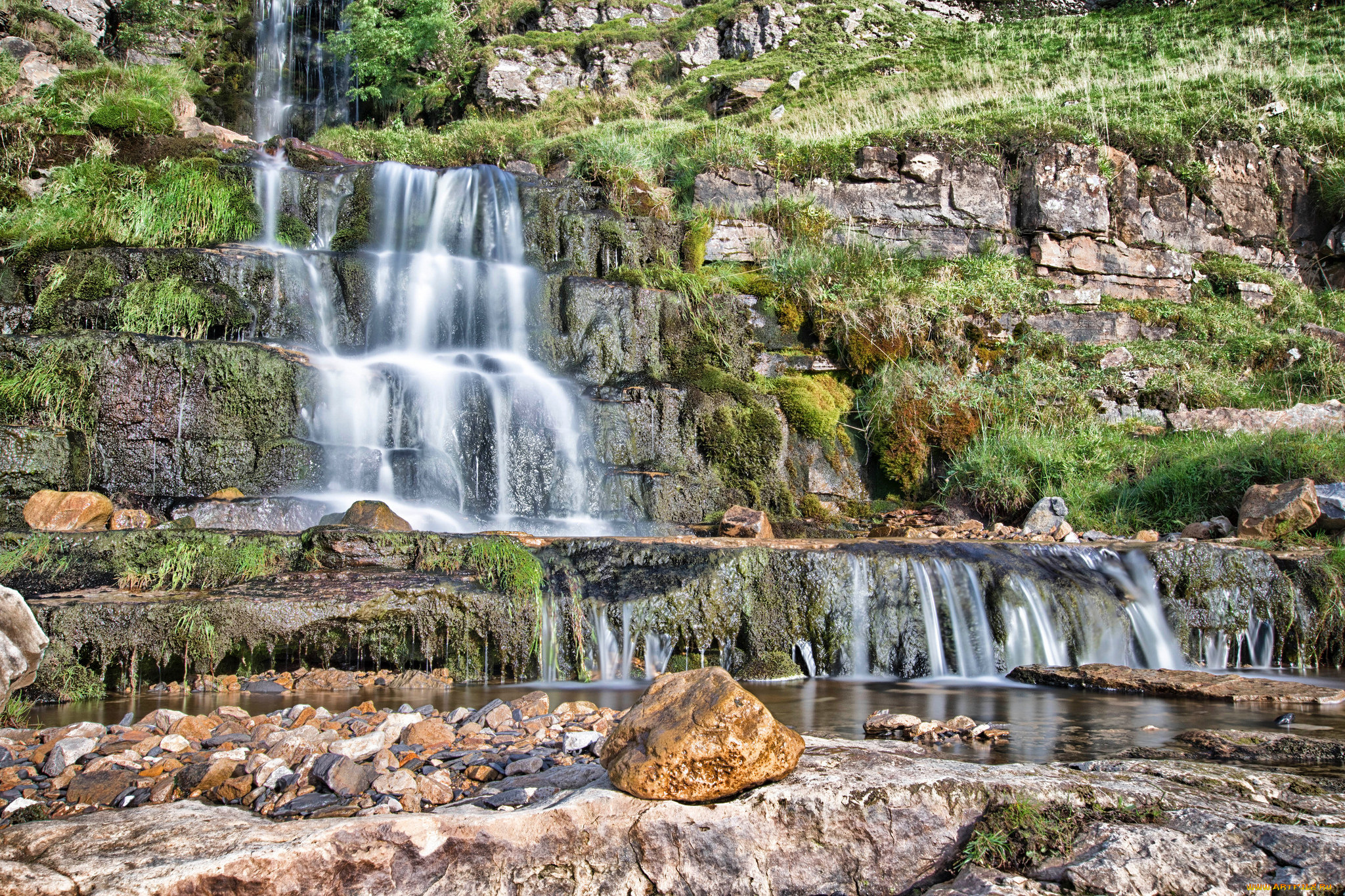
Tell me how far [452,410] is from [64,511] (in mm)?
3393

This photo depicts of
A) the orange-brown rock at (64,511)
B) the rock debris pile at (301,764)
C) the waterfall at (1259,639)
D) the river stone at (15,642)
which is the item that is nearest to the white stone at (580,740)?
the rock debris pile at (301,764)

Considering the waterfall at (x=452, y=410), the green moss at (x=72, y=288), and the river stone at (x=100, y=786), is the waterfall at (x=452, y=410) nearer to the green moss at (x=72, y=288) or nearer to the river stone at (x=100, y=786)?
the green moss at (x=72, y=288)

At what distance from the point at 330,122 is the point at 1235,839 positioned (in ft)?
68.5

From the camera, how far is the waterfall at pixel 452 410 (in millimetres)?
8195

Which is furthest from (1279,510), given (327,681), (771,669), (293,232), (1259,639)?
(293,232)

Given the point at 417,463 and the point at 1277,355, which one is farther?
the point at 1277,355

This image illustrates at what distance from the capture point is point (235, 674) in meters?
5.15

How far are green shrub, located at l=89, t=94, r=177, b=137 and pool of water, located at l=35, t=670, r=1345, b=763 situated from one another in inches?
371

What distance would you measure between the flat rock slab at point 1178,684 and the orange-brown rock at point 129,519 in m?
6.77

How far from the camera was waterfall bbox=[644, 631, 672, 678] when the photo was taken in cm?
580

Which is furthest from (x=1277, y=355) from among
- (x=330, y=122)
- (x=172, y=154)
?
(x=330, y=122)

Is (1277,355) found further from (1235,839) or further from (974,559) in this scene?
(1235,839)

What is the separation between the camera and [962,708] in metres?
4.69

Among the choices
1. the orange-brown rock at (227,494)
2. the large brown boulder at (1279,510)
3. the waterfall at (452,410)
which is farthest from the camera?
the waterfall at (452,410)
